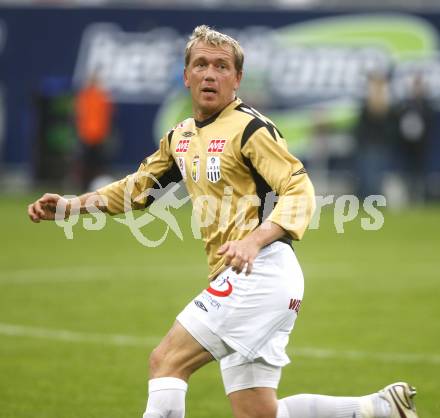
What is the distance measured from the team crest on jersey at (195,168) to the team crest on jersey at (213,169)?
8cm

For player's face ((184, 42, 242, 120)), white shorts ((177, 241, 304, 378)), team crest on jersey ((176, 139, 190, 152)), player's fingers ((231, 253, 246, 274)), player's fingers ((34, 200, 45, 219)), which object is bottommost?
white shorts ((177, 241, 304, 378))

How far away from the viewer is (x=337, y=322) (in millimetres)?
12398

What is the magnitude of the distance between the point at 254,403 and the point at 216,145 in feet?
4.49

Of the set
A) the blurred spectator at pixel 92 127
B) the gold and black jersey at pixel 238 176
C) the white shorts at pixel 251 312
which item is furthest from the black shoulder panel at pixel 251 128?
the blurred spectator at pixel 92 127

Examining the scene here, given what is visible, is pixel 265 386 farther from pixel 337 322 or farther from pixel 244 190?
pixel 337 322

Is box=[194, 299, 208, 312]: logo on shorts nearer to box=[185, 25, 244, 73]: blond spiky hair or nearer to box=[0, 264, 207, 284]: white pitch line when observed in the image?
box=[185, 25, 244, 73]: blond spiky hair

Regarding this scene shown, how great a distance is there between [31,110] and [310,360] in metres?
17.3

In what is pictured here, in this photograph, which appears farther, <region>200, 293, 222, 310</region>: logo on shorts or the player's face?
the player's face

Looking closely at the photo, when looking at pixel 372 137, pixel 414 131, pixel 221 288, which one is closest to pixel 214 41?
pixel 221 288

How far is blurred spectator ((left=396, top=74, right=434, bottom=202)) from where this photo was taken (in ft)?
83.2

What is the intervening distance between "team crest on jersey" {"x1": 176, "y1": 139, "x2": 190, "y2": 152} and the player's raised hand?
75 centimetres

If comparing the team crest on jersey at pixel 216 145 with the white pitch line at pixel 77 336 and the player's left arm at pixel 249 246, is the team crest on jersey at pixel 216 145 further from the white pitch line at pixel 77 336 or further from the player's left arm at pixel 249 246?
the white pitch line at pixel 77 336

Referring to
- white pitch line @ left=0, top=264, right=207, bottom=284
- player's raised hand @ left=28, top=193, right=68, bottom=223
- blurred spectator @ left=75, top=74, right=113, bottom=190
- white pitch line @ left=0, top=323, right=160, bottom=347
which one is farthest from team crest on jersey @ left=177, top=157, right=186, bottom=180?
blurred spectator @ left=75, top=74, right=113, bottom=190

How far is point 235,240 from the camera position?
248 inches
